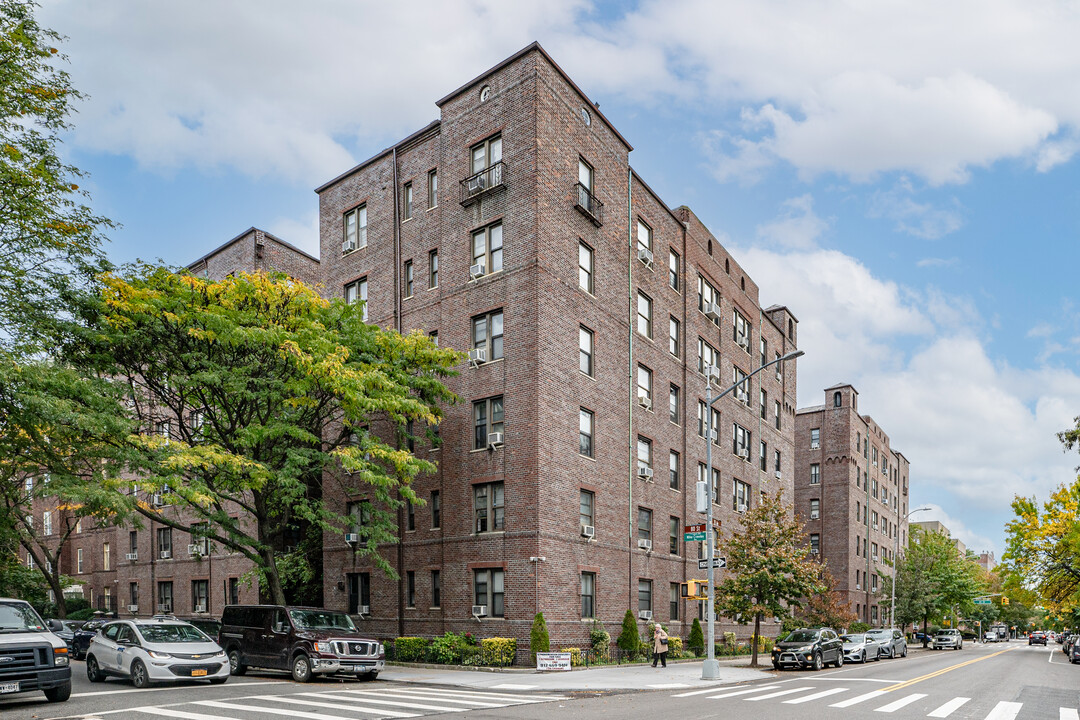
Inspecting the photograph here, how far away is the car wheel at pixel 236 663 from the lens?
2331 cm

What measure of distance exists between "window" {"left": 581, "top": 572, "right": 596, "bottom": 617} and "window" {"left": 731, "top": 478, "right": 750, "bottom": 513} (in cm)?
1599

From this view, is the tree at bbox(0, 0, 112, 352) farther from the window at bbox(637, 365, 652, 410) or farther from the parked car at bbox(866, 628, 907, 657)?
the parked car at bbox(866, 628, 907, 657)

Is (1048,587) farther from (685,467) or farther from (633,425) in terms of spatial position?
(633,425)

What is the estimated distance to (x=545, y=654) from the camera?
25188 mm

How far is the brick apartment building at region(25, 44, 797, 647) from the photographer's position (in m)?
28.1

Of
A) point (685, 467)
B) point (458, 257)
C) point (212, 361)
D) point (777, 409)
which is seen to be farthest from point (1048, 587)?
point (212, 361)

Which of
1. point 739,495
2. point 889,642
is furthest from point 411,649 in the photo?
point 889,642

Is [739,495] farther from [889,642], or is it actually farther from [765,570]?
[765,570]

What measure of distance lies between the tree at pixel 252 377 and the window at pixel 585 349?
491 centimetres

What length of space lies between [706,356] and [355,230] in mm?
18323

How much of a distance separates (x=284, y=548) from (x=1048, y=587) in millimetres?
40860

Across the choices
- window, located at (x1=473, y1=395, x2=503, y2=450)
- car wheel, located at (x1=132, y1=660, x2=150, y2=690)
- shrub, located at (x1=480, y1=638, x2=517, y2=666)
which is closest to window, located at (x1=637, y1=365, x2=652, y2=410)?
window, located at (x1=473, y1=395, x2=503, y2=450)

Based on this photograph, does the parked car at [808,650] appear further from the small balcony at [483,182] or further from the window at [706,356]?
the small balcony at [483,182]

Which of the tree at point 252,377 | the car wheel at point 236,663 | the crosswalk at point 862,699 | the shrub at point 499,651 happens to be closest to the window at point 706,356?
the tree at point 252,377
